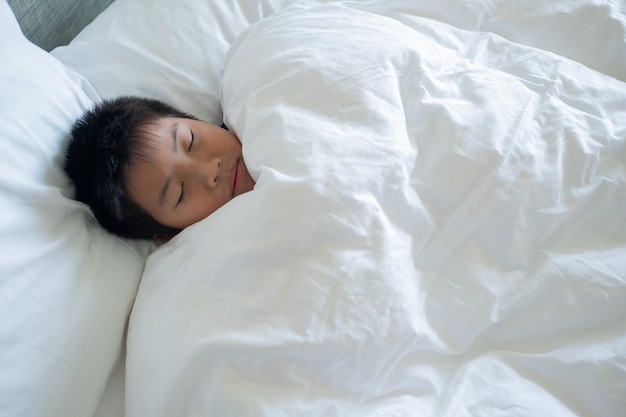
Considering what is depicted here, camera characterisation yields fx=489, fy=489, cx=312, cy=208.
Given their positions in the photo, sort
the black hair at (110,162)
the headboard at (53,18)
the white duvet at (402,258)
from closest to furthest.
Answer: the white duvet at (402,258), the black hair at (110,162), the headboard at (53,18)

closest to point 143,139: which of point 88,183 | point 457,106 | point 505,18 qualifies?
point 88,183

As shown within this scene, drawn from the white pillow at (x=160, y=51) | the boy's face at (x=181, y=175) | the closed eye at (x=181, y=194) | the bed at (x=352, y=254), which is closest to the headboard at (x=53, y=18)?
the white pillow at (x=160, y=51)

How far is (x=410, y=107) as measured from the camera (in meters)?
0.82

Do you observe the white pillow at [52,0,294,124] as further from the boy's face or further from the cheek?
the cheek

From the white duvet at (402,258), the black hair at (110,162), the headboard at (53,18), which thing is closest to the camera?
the white duvet at (402,258)

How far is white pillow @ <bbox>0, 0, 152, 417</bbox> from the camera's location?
66 centimetres

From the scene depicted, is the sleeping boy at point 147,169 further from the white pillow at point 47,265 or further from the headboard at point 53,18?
the headboard at point 53,18

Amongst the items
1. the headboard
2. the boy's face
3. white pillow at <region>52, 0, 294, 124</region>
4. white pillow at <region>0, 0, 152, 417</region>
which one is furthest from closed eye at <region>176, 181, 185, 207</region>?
the headboard

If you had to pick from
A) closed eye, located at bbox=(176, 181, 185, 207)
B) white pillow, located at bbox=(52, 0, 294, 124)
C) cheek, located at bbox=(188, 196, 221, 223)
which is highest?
white pillow, located at bbox=(52, 0, 294, 124)

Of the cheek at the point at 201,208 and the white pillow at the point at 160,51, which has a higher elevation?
the white pillow at the point at 160,51

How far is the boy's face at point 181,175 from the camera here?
0.86 meters

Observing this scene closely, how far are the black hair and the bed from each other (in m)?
0.03

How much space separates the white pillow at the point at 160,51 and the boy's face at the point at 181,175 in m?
0.16

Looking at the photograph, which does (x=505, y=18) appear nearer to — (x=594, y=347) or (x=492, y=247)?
A: (x=492, y=247)
